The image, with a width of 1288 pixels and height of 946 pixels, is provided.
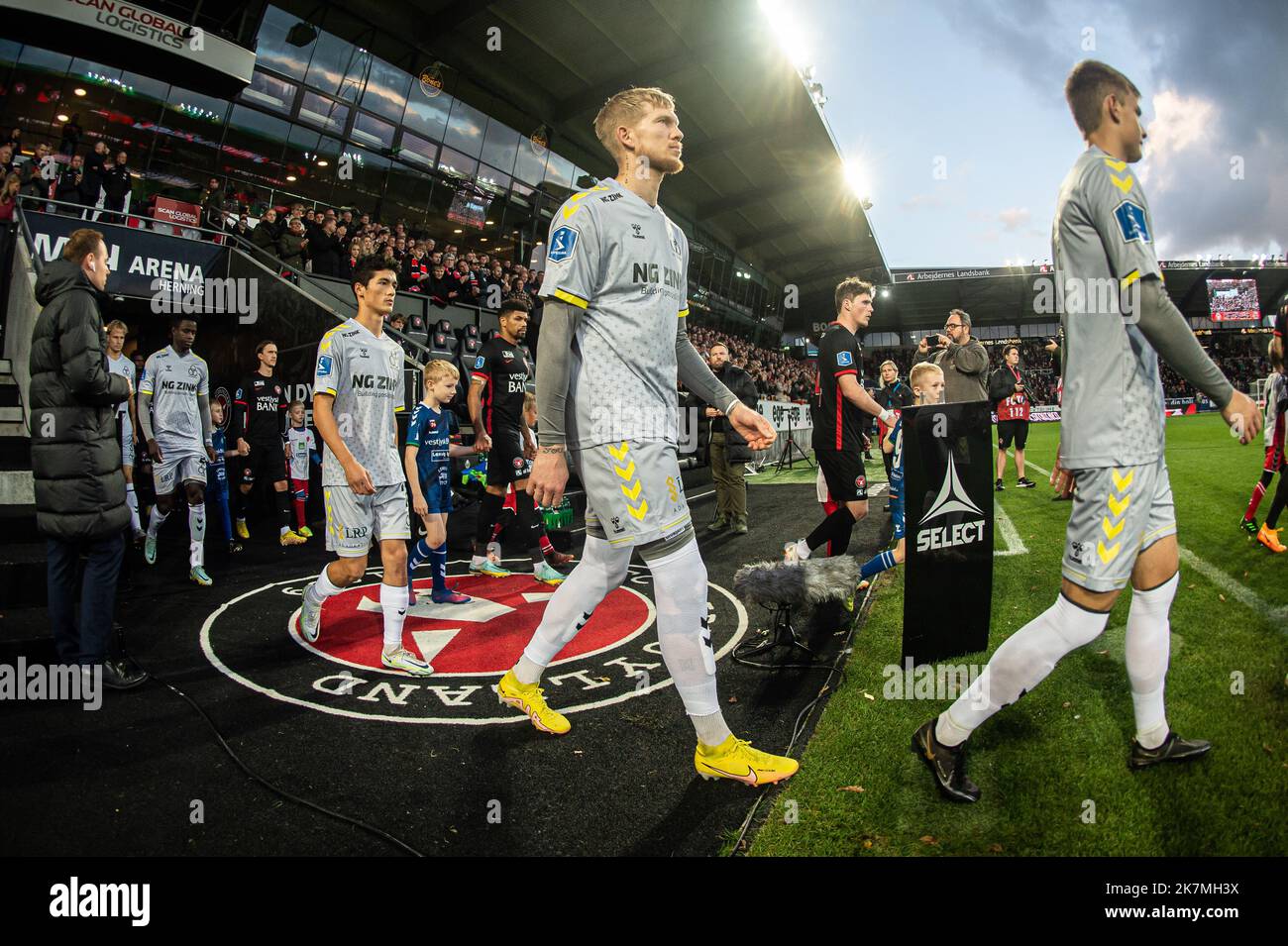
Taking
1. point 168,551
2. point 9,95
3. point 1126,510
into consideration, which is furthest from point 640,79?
point 1126,510

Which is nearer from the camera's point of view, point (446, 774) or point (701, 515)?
point (446, 774)

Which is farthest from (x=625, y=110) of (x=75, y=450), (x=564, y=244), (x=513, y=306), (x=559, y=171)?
(x=559, y=171)

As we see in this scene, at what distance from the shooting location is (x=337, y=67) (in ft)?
62.0

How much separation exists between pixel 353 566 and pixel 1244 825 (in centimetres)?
424

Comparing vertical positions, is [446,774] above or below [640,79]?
below

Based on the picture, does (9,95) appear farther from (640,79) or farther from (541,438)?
(541,438)

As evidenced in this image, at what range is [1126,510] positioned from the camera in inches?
88.5

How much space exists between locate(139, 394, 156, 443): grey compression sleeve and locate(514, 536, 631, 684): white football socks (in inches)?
211

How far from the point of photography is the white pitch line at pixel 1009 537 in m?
6.41

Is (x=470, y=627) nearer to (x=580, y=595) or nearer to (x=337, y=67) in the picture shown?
(x=580, y=595)

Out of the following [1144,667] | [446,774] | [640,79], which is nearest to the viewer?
[1144,667]
